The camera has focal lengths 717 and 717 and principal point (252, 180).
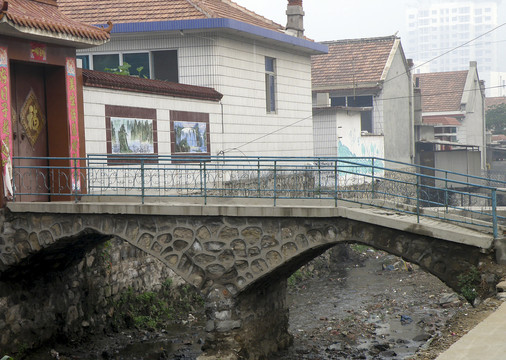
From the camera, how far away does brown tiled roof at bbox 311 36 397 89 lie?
109 feet

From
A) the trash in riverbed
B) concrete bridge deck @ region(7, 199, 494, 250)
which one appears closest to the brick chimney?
the trash in riverbed

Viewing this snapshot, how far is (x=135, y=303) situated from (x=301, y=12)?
12248 mm

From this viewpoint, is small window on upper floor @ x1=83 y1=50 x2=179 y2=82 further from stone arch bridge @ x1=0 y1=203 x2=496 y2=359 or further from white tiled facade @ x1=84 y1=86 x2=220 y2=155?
stone arch bridge @ x1=0 y1=203 x2=496 y2=359

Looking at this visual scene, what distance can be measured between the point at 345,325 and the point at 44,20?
10163 millimetres

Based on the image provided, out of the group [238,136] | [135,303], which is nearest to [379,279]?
[238,136]

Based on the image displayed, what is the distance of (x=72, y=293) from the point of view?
1644 cm

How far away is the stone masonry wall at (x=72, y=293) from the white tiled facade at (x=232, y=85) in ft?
10.2

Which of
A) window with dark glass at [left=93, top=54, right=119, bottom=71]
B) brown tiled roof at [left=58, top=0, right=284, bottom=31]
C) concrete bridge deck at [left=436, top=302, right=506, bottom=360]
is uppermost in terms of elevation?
brown tiled roof at [left=58, top=0, right=284, bottom=31]

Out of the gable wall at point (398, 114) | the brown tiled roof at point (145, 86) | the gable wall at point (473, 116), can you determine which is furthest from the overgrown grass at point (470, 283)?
the gable wall at point (473, 116)

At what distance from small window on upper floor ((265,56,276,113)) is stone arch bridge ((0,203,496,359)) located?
901 cm

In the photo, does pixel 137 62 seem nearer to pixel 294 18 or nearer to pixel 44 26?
pixel 294 18

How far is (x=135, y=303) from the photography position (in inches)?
704

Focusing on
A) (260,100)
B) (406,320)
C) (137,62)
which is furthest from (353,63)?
(406,320)

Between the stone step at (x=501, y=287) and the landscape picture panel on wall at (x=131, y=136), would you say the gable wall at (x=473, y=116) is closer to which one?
the landscape picture panel on wall at (x=131, y=136)
